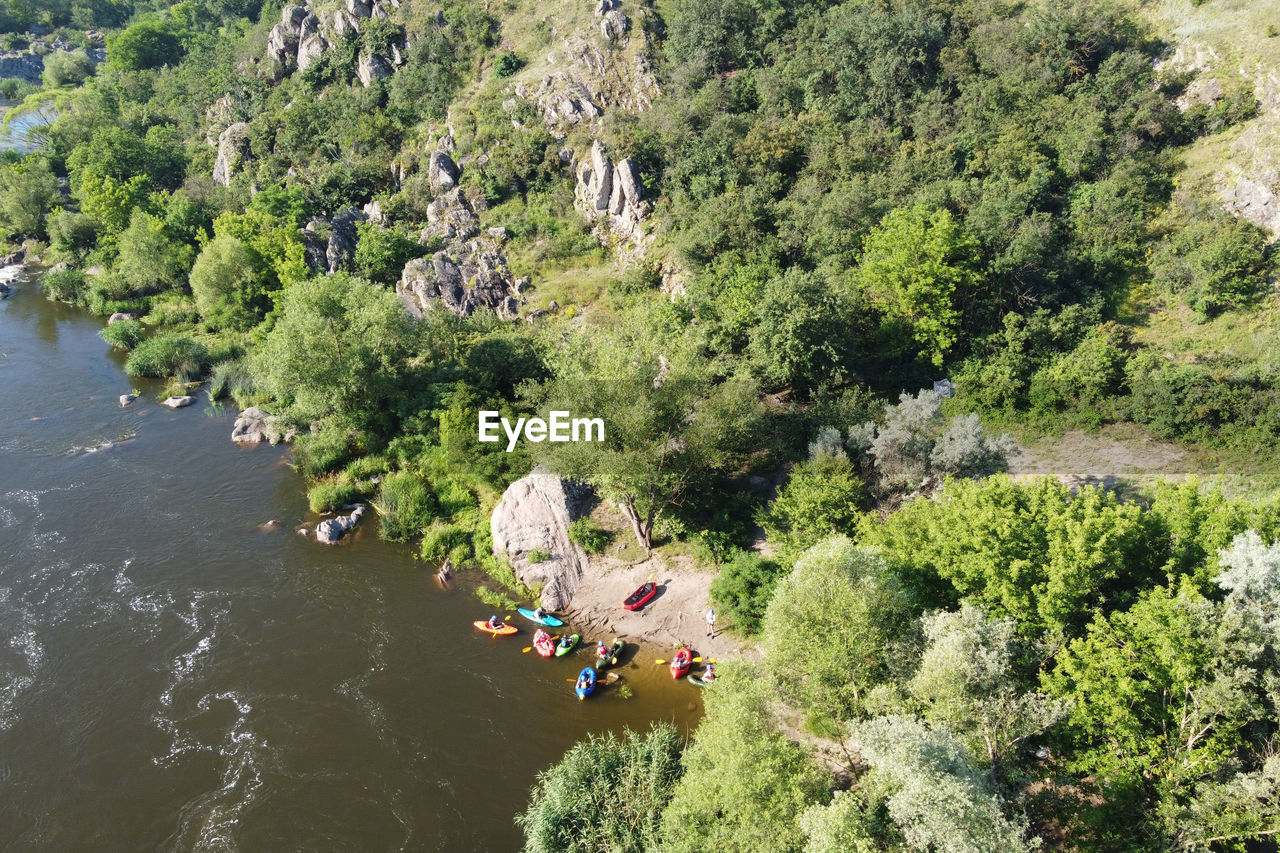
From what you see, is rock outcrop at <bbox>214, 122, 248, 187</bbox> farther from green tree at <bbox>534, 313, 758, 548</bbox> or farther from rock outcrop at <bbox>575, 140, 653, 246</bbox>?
green tree at <bbox>534, 313, 758, 548</bbox>

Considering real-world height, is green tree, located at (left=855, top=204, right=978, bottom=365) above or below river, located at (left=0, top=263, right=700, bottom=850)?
above

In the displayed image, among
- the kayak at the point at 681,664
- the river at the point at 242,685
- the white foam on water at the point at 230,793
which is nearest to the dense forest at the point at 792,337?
the kayak at the point at 681,664

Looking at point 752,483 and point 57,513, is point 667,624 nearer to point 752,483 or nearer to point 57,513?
point 752,483

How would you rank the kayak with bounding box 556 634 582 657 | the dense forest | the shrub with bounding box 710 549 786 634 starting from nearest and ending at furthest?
the dense forest → the shrub with bounding box 710 549 786 634 → the kayak with bounding box 556 634 582 657

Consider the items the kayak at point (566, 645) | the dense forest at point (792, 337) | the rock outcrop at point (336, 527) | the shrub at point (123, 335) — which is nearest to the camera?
the dense forest at point (792, 337)

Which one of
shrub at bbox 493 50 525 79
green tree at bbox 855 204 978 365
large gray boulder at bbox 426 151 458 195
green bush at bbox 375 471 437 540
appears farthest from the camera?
shrub at bbox 493 50 525 79

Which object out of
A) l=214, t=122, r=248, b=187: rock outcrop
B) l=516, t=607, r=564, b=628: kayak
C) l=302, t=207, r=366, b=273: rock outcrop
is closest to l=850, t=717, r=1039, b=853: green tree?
l=516, t=607, r=564, b=628: kayak

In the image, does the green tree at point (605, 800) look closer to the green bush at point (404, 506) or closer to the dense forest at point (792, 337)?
the dense forest at point (792, 337)
